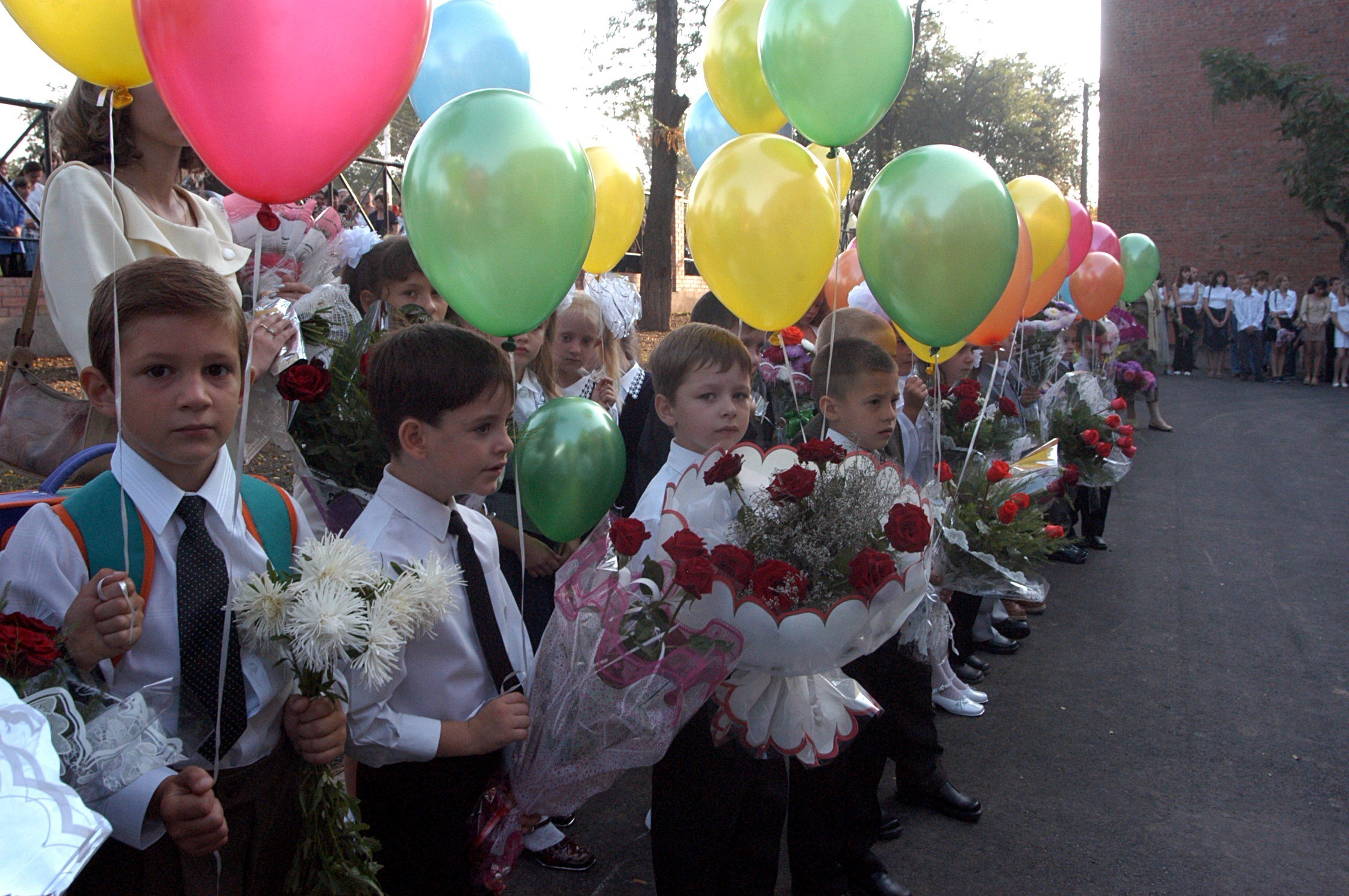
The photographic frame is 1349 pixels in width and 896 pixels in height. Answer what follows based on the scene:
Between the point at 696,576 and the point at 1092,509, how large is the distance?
558 cm

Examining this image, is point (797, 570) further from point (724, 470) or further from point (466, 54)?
point (466, 54)

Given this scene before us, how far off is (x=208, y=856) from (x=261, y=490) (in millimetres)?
658

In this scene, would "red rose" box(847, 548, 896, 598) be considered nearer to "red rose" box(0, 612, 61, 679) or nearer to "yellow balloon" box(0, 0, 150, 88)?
"red rose" box(0, 612, 61, 679)

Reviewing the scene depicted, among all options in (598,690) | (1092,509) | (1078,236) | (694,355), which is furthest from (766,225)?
(1092,509)

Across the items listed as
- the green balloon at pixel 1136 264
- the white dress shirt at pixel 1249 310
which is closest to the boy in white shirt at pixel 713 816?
the green balloon at pixel 1136 264

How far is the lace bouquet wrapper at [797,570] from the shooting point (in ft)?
6.25

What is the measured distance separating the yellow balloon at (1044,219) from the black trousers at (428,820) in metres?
3.75

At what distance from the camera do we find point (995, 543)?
8.77 feet

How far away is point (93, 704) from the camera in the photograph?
1.35 meters

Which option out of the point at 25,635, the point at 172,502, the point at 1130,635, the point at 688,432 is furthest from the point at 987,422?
the point at 25,635

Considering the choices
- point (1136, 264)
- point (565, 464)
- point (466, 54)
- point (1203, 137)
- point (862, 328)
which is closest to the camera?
point (565, 464)

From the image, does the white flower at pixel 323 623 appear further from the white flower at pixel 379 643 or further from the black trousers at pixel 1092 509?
the black trousers at pixel 1092 509

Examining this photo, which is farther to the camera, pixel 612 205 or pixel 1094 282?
pixel 1094 282

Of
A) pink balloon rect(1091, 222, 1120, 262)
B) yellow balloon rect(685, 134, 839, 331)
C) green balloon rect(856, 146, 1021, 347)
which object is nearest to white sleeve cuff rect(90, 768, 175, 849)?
yellow balloon rect(685, 134, 839, 331)
